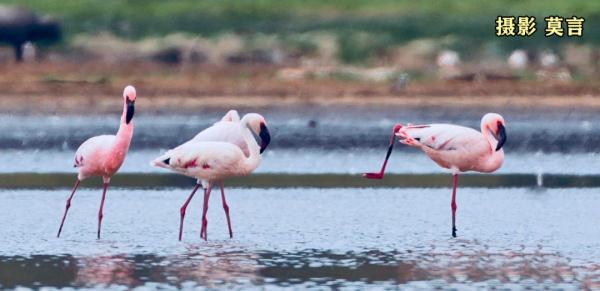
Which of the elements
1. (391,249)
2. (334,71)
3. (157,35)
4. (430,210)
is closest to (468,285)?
(391,249)

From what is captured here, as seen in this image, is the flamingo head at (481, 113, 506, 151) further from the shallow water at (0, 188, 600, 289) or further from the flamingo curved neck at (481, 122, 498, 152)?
the shallow water at (0, 188, 600, 289)

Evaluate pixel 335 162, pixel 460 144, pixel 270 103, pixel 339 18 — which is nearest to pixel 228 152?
pixel 460 144

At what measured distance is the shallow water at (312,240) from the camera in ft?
36.7

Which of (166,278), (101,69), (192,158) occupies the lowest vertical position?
(166,278)

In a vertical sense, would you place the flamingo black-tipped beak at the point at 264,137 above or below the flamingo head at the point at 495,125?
below

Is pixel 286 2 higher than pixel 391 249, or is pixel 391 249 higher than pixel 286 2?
pixel 286 2

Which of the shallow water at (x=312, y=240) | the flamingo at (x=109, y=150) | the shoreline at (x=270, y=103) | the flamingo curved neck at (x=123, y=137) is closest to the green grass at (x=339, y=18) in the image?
the shoreline at (x=270, y=103)

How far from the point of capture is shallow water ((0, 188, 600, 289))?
11.2 m

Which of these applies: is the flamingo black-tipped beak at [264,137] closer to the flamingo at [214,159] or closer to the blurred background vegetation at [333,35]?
the flamingo at [214,159]

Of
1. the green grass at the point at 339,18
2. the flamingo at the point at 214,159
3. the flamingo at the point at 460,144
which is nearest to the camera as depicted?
the flamingo at the point at 214,159

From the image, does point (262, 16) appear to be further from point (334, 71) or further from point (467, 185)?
point (467, 185)

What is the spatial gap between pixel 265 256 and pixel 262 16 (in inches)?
975

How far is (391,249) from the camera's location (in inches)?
492

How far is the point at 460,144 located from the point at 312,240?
1664 millimetres
